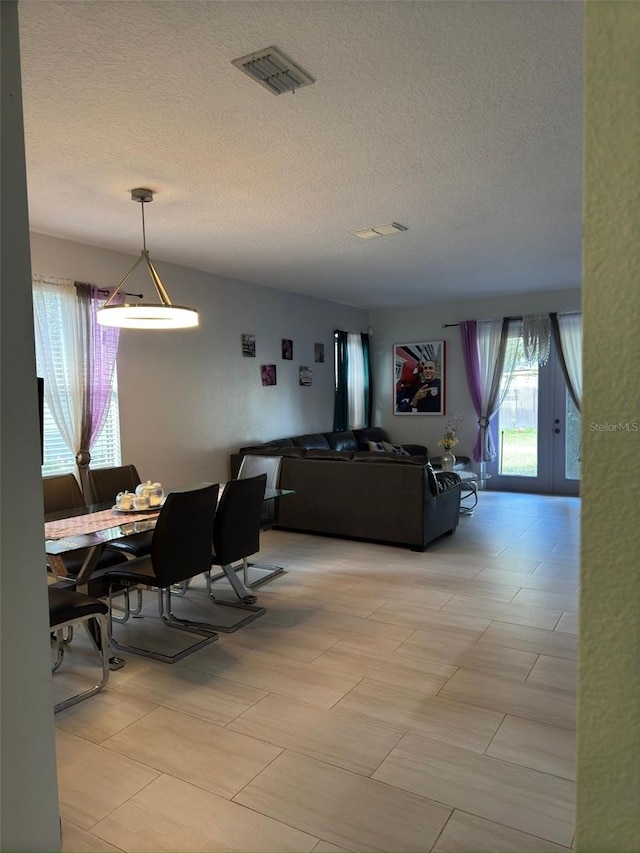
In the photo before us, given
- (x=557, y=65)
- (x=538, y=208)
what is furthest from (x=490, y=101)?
(x=538, y=208)

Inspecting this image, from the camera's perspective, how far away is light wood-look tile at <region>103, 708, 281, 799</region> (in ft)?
7.17

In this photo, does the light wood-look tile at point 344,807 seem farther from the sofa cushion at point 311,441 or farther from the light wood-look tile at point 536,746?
the sofa cushion at point 311,441

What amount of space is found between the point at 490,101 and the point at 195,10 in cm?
136

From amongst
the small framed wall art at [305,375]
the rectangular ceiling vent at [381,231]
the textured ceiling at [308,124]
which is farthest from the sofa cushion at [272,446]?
the rectangular ceiling vent at [381,231]

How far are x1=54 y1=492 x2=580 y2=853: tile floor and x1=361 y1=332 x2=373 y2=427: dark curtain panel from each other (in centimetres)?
520

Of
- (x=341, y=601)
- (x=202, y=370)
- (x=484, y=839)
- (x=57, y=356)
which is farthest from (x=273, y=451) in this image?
(x=484, y=839)

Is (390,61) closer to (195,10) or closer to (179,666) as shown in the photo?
(195,10)

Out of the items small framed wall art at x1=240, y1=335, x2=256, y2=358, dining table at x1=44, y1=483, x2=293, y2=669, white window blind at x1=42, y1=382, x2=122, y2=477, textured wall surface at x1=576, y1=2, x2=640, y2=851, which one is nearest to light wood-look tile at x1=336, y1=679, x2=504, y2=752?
dining table at x1=44, y1=483, x2=293, y2=669

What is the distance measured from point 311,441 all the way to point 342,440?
2.26 feet

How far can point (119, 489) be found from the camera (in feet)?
14.3

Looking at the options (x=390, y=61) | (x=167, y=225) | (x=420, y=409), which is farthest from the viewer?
(x=420, y=409)

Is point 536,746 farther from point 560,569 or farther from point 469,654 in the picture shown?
point 560,569

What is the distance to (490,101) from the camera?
2.62 m

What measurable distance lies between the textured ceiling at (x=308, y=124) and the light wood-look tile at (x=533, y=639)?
273cm
